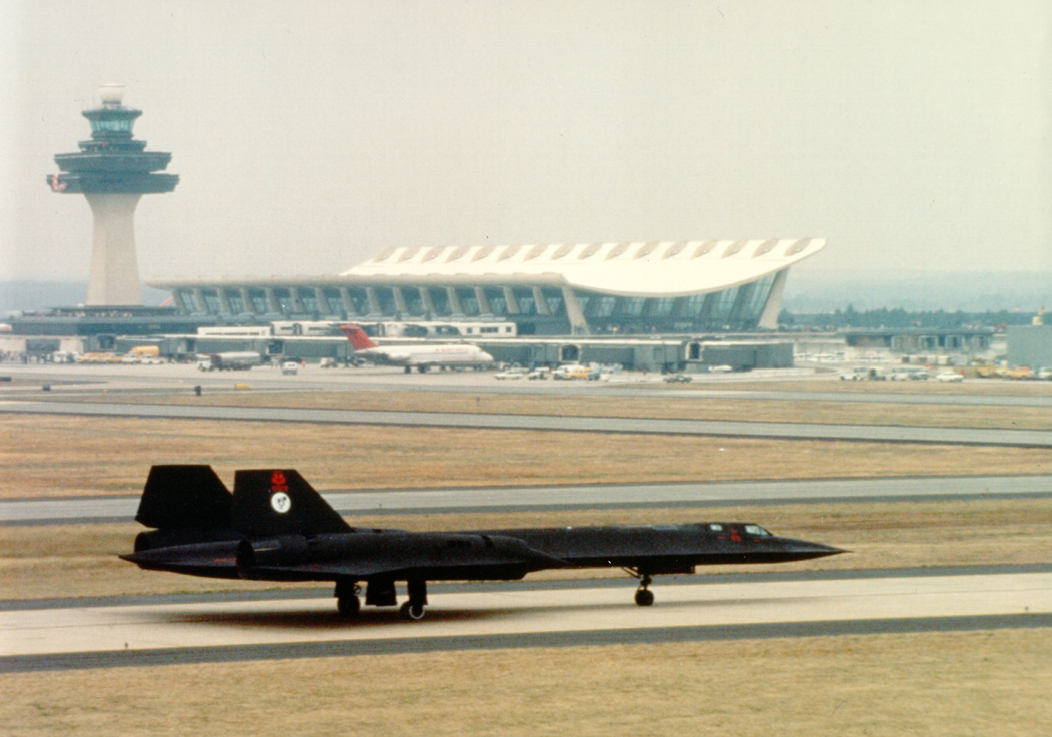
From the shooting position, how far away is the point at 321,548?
112ft

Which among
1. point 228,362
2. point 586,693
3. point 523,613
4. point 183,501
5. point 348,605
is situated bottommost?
point 523,613

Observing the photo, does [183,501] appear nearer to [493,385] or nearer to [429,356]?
[493,385]

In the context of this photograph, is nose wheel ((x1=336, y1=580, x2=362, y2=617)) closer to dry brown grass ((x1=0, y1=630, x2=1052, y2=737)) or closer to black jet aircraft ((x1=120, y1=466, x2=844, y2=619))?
black jet aircraft ((x1=120, y1=466, x2=844, y2=619))

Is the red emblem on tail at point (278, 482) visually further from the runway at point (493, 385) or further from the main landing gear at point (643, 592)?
the runway at point (493, 385)

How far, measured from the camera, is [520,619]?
35.1 m

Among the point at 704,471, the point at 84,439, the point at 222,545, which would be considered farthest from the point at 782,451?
the point at 222,545

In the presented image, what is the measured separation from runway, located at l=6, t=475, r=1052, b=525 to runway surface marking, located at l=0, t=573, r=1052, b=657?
664 inches

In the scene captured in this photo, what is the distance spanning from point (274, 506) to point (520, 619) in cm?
699

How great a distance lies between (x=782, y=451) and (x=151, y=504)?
48.9 m

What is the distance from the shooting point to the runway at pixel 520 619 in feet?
103

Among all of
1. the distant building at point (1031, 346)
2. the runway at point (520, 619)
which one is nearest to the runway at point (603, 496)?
the runway at point (520, 619)

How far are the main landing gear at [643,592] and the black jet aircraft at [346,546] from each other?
0.09 feet

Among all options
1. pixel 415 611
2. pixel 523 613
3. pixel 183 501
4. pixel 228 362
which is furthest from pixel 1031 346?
pixel 183 501

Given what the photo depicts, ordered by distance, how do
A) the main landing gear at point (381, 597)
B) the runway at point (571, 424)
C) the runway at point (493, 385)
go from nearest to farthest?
the main landing gear at point (381, 597) → the runway at point (571, 424) → the runway at point (493, 385)
